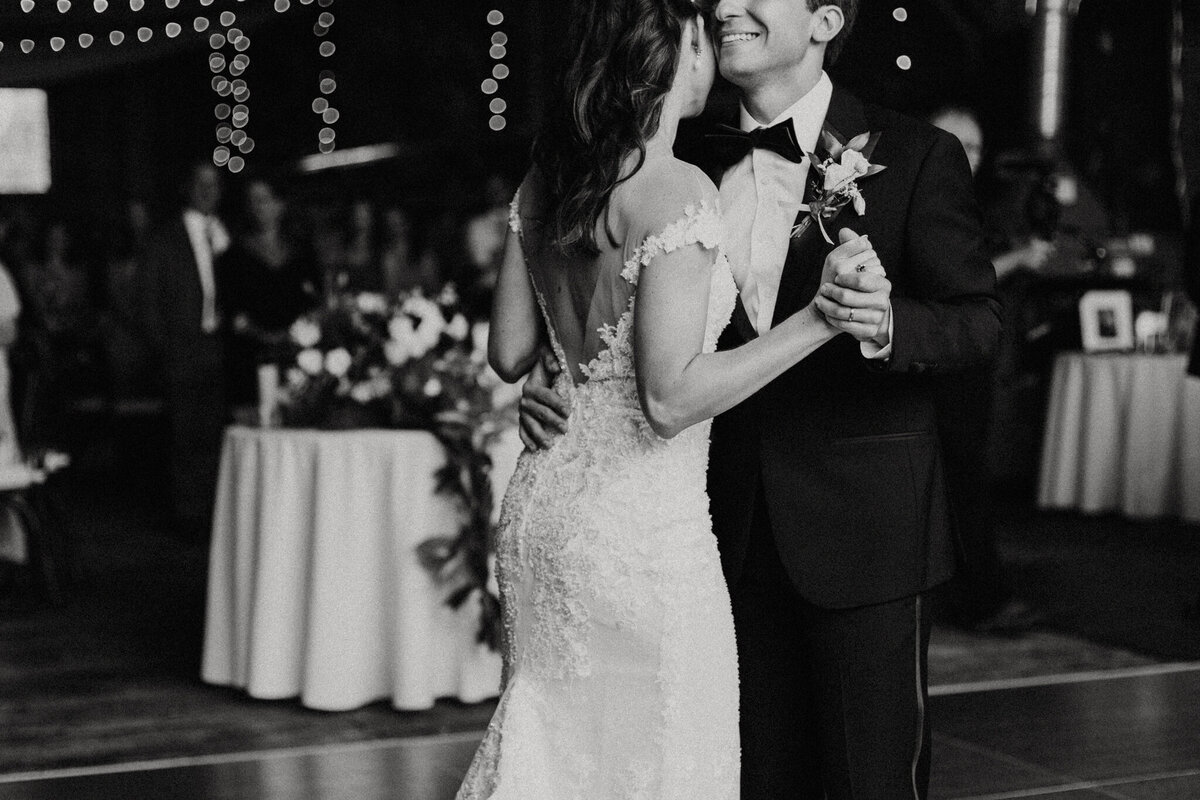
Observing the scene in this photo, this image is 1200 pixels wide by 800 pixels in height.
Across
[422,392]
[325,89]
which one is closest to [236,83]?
[325,89]

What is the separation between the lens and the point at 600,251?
2088 millimetres

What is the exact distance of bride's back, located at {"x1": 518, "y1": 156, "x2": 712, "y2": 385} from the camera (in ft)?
6.70

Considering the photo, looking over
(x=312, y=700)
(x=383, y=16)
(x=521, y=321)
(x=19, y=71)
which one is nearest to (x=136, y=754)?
(x=312, y=700)

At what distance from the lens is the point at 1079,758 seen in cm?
401

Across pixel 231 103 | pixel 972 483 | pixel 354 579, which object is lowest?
pixel 354 579

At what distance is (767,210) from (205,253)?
583 cm

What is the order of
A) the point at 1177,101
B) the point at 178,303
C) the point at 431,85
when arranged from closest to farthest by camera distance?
the point at 178,303
the point at 1177,101
the point at 431,85

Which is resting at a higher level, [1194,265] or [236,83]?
[236,83]

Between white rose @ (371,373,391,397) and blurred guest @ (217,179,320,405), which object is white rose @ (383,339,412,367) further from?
blurred guest @ (217,179,320,405)

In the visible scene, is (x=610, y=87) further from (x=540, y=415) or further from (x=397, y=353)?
(x=397, y=353)

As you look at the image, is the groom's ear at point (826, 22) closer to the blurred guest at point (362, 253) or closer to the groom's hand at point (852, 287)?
the groom's hand at point (852, 287)

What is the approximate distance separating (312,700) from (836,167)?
9.62 feet

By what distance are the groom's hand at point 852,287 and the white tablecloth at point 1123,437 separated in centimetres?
617

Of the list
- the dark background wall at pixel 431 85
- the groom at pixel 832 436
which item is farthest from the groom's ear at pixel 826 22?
the dark background wall at pixel 431 85
